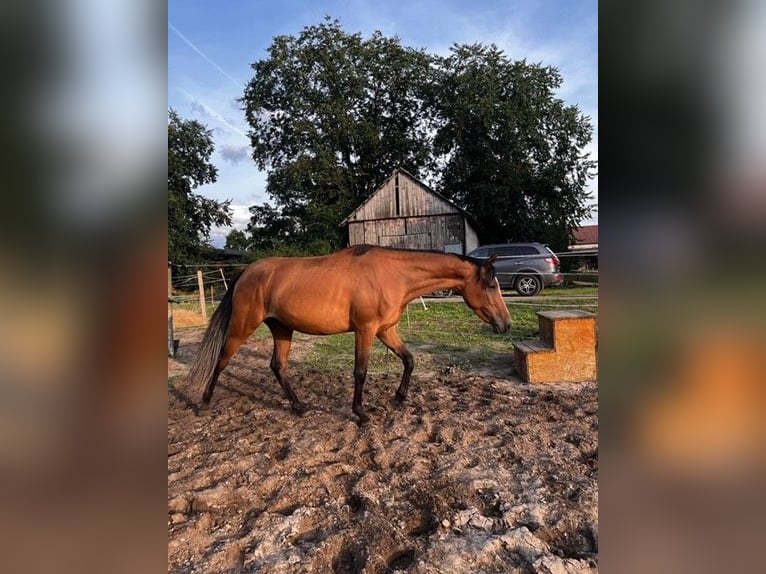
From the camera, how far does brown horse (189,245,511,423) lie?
3.95 metres

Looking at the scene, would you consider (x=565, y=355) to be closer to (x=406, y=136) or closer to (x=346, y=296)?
(x=346, y=296)

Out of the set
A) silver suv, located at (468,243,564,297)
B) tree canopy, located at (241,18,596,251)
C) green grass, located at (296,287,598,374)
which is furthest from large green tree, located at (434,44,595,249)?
green grass, located at (296,287,598,374)

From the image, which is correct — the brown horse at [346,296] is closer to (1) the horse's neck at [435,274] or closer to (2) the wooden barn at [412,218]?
(1) the horse's neck at [435,274]

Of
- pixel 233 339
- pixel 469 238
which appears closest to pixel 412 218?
pixel 469 238

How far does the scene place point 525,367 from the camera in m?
4.74

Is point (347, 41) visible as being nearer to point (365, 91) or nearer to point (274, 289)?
point (365, 91)

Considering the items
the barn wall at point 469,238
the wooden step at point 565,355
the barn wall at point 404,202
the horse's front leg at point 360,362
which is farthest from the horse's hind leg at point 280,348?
the barn wall at point 404,202

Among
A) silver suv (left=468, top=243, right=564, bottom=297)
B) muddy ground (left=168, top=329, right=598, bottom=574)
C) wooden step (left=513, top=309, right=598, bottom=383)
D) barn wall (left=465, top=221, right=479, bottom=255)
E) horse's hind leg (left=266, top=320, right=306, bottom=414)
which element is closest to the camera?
muddy ground (left=168, top=329, right=598, bottom=574)

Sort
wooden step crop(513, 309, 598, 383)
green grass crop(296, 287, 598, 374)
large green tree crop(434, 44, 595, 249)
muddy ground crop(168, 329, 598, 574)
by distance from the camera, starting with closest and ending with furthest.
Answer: muddy ground crop(168, 329, 598, 574)
wooden step crop(513, 309, 598, 383)
green grass crop(296, 287, 598, 374)
large green tree crop(434, 44, 595, 249)

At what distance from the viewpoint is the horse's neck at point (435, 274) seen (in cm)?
407

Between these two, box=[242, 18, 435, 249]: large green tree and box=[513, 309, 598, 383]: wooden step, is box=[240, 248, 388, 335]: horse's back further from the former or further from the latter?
box=[242, 18, 435, 249]: large green tree

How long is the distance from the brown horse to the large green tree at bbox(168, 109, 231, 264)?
18943 mm
